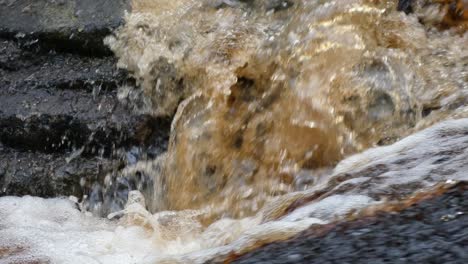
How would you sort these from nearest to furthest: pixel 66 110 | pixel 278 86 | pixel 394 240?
pixel 394 240, pixel 278 86, pixel 66 110

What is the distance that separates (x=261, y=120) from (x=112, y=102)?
975mm

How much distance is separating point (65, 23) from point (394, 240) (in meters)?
3.44

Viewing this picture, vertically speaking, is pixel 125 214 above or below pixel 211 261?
below

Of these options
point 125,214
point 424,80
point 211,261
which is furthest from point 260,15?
point 211,261

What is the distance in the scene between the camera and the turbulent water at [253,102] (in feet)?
13.2

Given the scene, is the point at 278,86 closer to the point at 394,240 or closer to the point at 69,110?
the point at 69,110

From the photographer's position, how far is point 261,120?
175 inches

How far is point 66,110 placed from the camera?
4875mm

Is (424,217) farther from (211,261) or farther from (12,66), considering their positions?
(12,66)

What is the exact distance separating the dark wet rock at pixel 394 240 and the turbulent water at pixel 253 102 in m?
1.21

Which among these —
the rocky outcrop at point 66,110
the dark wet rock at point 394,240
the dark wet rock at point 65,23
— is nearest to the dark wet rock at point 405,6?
the rocky outcrop at point 66,110

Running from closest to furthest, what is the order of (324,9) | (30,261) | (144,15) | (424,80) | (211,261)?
(211,261), (30,261), (424,80), (324,9), (144,15)

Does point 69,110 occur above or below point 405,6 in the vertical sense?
below

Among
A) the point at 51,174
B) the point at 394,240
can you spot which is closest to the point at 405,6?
the point at 51,174
